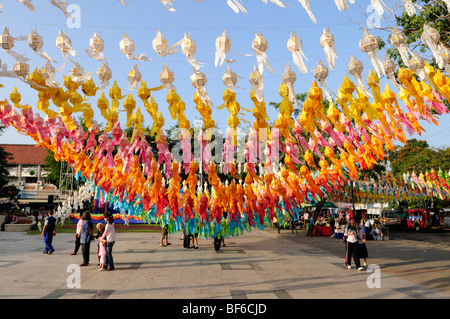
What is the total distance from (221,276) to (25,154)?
48.6m

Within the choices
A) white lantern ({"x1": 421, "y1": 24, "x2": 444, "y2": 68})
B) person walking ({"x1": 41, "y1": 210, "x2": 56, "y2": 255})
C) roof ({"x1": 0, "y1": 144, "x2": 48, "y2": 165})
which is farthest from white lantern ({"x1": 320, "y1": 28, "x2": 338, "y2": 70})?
roof ({"x1": 0, "y1": 144, "x2": 48, "y2": 165})

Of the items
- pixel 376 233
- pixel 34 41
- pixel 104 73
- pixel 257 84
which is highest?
pixel 34 41

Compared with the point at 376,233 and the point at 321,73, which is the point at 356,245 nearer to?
the point at 321,73

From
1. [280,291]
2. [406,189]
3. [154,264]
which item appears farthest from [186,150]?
[406,189]

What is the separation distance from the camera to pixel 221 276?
738 centimetres

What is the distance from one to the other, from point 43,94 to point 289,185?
15.8ft

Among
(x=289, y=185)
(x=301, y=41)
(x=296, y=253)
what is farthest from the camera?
(x=296, y=253)

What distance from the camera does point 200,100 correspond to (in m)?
4.12

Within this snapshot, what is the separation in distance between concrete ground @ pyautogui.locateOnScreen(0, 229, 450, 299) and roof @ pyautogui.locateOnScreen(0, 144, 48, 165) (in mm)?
39608

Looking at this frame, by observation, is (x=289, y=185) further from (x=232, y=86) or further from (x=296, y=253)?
(x=296, y=253)

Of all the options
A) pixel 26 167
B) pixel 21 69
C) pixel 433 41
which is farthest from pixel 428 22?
pixel 26 167

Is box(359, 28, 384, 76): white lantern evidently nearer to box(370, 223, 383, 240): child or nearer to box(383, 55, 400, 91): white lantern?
box(383, 55, 400, 91): white lantern

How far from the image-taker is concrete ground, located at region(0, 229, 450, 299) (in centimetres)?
581

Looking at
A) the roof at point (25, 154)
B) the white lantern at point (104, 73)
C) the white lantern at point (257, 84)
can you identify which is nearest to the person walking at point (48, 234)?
the white lantern at point (104, 73)
